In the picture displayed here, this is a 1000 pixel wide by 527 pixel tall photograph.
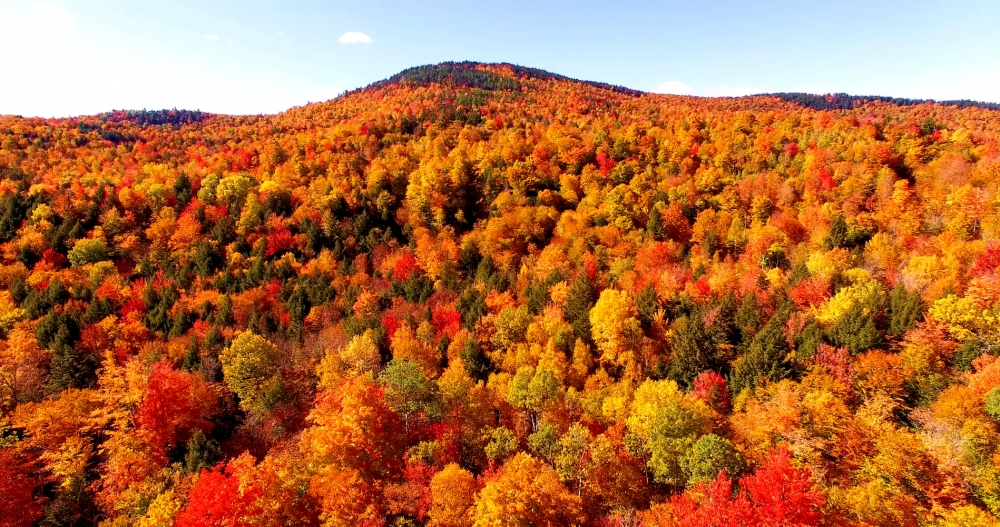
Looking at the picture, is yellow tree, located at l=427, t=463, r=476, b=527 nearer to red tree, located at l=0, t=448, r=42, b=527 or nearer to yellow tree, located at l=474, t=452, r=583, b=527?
yellow tree, located at l=474, t=452, r=583, b=527

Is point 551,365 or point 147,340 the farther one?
point 147,340

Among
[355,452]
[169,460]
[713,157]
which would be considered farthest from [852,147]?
[169,460]

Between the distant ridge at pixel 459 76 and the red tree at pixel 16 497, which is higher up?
the distant ridge at pixel 459 76

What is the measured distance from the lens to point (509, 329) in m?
51.2

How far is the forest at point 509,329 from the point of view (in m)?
29.5

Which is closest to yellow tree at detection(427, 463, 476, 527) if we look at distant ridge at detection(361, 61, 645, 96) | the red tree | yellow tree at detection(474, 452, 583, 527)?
yellow tree at detection(474, 452, 583, 527)

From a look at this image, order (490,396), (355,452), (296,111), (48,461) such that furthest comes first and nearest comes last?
1. (296,111)
2. (490,396)
3. (48,461)
4. (355,452)

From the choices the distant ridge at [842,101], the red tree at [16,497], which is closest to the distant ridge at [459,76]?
the distant ridge at [842,101]

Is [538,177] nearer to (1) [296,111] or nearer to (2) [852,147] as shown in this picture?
(2) [852,147]

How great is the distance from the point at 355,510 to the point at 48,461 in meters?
26.8

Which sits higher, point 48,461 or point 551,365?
point 551,365

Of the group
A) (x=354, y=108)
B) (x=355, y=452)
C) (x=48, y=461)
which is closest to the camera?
(x=355, y=452)

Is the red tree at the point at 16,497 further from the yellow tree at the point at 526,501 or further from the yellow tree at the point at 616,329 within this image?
the yellow tree at the point at 616,329

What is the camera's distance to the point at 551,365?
1751 inches
